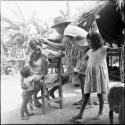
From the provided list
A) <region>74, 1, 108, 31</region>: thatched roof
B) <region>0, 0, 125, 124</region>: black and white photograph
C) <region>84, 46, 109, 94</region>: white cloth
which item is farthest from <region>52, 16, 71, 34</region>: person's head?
<region>74, 1, 108, 31</region>: thatched roof

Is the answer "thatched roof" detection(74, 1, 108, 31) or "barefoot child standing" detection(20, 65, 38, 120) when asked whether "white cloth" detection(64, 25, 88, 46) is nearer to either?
"barefoot child standing" detection(20, 65, 38, 120)

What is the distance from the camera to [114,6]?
3.90 metres

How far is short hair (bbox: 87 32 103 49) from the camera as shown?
4.00m

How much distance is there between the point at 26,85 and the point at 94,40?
52.2 inches

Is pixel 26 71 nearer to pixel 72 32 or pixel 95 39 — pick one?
pixel 72 32

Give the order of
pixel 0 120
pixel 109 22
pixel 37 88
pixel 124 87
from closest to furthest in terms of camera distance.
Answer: pixel 124 87
pixel 109 22
pixel 0 120
pixel 37 88

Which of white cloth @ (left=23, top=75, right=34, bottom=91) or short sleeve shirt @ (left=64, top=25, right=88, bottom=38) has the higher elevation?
short sleeve shirt @ (left=64, top=25, right=88, bottom=38)

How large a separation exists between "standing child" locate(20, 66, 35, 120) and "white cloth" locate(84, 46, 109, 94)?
908mm

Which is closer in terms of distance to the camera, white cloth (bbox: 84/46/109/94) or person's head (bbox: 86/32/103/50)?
person's head (bbox: 86/32/103/50)

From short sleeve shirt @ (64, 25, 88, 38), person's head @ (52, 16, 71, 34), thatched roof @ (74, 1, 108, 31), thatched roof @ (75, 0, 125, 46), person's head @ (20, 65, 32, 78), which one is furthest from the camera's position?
thatched roof @ (74, 1, 108, 31)

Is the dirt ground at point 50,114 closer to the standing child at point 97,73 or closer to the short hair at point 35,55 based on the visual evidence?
the standing child at point 97,73

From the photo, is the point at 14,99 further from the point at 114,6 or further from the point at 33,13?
the point at 33,13

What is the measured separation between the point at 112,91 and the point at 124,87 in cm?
21

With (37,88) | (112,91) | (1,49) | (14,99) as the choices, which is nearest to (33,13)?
(1,49)
